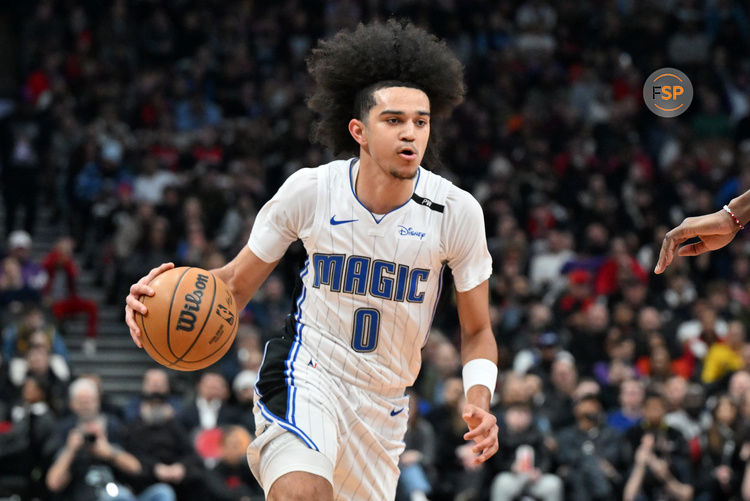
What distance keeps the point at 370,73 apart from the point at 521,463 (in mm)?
5982

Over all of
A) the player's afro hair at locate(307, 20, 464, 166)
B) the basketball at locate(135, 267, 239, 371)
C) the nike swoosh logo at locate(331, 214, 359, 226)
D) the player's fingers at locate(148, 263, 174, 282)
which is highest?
the player's afro hair at locate(307, 20, 464, 166)

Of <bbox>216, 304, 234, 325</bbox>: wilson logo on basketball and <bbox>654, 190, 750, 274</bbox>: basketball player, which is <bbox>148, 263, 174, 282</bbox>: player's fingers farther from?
<bbox>654, 190, 750, 274</bbox>: basketball player

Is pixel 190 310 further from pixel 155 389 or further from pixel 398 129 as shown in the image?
pixel 155 389

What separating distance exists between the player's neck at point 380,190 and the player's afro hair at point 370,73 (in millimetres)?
309

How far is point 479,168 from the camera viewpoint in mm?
16797

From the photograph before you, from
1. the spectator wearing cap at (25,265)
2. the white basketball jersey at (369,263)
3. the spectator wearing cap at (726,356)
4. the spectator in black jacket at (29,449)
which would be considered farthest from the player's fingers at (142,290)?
the spectator wearing cap at (25,265)

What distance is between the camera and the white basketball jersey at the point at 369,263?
5141 millimetres

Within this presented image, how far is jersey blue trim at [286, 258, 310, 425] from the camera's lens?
16.3 ft

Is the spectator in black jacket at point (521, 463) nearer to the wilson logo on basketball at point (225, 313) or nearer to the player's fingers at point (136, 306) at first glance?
the wilson logo on basketball at point (225, 313)

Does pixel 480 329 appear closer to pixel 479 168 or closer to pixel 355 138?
pixel 355 138

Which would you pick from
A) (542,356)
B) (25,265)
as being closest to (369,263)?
(542,356)

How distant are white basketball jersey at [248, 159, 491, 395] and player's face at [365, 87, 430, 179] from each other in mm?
258

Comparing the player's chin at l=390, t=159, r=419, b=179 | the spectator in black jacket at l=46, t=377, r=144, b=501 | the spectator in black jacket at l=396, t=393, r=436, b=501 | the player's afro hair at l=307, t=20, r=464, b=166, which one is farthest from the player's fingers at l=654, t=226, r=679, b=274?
the spectator in black jacket at l=46, t=377, r=144, b=501

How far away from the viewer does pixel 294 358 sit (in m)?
5.17
